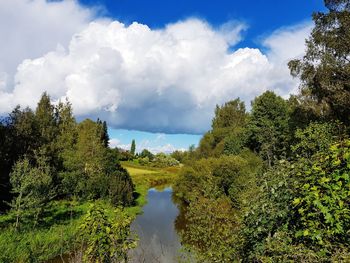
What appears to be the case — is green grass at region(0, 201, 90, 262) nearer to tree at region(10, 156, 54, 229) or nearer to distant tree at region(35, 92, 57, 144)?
tree at region(10, 156, 54, 229)

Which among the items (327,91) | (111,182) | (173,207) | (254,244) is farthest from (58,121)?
(254,244)

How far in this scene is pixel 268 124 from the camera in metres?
53.0

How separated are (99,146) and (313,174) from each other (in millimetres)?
40435

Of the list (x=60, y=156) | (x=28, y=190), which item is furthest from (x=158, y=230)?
(x=60, y=156)

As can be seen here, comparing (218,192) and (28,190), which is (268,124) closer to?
(28,190)

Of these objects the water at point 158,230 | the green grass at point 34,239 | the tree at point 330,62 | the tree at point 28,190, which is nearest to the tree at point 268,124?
the water at point 158,230

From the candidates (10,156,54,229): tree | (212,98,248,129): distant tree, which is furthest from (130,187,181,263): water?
(212,98,248,129): distant tree

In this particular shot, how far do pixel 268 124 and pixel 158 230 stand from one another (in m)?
28.1

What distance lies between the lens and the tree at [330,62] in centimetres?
2195

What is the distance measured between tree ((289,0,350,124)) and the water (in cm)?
1436

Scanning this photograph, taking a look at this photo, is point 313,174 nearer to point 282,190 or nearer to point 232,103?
point 282,190

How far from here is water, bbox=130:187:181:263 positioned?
74.7 feet

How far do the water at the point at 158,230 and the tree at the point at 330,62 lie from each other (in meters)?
14.4

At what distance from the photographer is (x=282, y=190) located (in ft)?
24.1
